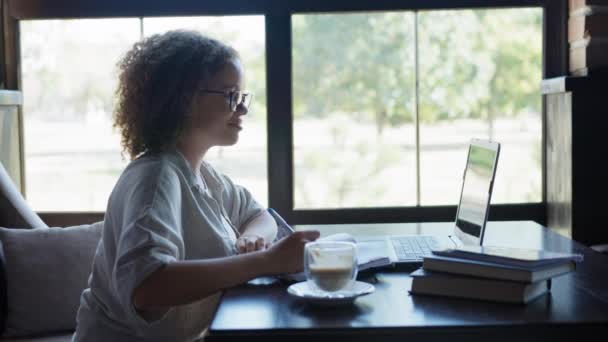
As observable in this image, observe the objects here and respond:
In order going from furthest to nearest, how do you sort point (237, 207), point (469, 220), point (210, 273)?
1. point (237, 207)
2. point (469, 220)
3. point (210, 273)

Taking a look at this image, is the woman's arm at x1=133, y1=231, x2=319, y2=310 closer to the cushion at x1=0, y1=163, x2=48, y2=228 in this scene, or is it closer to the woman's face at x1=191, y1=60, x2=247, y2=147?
the woman's face at x1=191, y1=60, x2=247, y2=147

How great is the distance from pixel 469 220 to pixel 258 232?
559 millimetres

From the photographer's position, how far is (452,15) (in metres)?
3.39

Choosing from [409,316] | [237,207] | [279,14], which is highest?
[279,14]

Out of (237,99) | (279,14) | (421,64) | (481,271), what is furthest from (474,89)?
(481,271)

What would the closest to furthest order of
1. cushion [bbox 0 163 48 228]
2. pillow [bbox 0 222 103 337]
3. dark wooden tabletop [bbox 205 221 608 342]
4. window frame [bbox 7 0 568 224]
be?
1. dark wooden tabletop [bbox 205 221 608 342]
2. pillow [bbox 0 222 103 337]
3. cushion [bbox 0 163 48 228]
4. window frame [bbox 7 0 568 224]

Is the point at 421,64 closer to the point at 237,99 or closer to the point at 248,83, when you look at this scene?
the point at 248,83

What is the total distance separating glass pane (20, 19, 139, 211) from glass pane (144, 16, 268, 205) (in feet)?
0.82

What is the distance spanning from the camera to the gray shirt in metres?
1.52

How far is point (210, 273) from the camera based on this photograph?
156 centimetres

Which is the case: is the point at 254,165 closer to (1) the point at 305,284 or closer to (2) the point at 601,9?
(2) the point at 601,9

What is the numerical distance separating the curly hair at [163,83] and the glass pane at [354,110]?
58.2 inches

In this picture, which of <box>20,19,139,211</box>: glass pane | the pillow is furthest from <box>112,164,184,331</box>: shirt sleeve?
<box>20,19,139,211</box>: glass pane

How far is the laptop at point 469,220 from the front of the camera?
1926 millimetres
